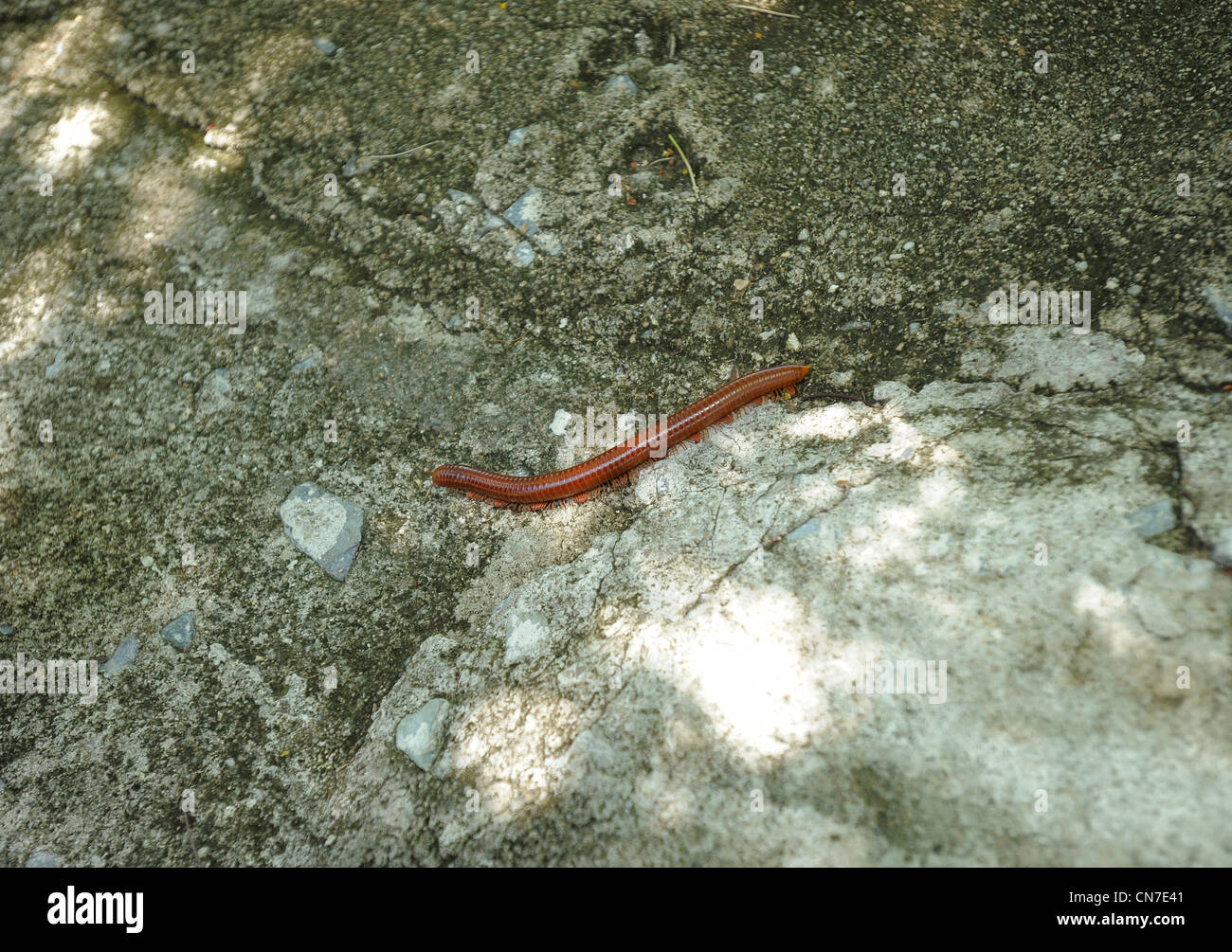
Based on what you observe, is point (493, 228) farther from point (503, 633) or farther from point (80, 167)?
point (80, 167)

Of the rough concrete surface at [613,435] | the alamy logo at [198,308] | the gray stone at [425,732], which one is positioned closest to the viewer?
the rough concrete surface at [613,435]

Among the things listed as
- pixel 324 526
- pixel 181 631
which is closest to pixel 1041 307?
pixel 324 526

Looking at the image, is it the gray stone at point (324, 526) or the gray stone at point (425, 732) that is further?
the gray stone at point (324, 526)

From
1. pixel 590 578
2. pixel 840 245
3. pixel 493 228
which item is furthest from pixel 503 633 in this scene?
pixel 840 245

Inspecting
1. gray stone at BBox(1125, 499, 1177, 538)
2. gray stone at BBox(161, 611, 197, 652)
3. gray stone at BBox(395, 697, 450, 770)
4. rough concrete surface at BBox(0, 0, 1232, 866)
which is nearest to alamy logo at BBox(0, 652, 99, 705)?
rough concrete surface at BBox(0, 0, 1232, 866)

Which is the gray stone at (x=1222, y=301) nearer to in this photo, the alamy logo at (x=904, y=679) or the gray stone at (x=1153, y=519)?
the gray stone at (x=1153, y=519)

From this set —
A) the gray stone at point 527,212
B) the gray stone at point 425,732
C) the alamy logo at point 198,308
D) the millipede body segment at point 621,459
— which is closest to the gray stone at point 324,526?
the millipede body segment at point 621,459

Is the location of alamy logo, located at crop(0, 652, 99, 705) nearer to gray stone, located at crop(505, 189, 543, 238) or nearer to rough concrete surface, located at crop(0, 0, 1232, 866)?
rough concrete surface, located at crop(0, 0, 1232, 866)

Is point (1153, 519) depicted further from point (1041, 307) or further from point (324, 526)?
point (324, 526)
